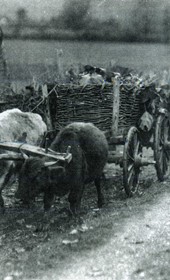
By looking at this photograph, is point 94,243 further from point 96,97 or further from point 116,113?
point 96,97

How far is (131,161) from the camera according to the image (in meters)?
7.57

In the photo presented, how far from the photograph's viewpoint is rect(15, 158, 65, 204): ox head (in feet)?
17.4

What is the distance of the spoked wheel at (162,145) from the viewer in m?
7.99

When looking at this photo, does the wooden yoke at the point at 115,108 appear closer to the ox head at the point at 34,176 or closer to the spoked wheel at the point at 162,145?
the spoked wheel at the point at 162,145

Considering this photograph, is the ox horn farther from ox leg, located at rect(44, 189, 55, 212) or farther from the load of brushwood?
the load of brushwood

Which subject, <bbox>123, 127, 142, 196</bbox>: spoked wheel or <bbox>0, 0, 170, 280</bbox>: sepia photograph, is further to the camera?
<bbox>123, 127, 142, 196</bbox>: spoked wheel

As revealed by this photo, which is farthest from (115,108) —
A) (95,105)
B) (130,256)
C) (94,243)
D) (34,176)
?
(130,256)

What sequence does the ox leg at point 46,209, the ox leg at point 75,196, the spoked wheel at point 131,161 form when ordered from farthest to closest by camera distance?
the spoked wheel at point 131,161 < the ox leg at point 75,196 < the ox leg at point 46,209

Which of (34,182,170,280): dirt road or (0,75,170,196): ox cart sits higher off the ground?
(0,75,170,196): ox cart

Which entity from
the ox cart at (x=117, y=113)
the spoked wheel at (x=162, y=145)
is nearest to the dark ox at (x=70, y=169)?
the ox cart at (x=117, y=113)

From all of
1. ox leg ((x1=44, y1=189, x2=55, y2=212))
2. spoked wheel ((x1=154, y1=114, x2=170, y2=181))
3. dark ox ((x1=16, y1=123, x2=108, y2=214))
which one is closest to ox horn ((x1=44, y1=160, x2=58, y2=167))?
dark ox ((x1=16, y1=123, x2=108, y2=214))

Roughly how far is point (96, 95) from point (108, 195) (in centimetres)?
193

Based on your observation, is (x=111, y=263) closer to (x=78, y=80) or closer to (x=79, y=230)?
(x=79, y=230)

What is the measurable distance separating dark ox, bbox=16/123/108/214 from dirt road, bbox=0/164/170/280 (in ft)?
1.50
